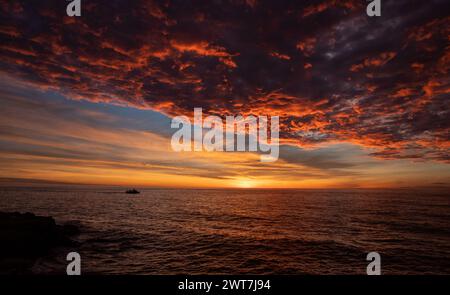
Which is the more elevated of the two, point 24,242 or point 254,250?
point 24,242

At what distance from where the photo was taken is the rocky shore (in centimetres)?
1759

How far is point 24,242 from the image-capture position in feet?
69.4

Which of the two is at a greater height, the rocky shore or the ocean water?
the rocky shore

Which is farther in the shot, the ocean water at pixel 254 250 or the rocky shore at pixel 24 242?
the ocean water at pixel 254 250

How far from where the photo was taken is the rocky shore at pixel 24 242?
17.6 metres

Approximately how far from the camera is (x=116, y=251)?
918 inches

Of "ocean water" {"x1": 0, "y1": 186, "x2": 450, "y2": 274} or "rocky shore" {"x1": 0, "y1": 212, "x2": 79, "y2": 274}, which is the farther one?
"ocean water" {"x1": 0, "y1": 186, "x2": 450, "y2": 274}

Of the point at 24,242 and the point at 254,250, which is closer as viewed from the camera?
the point at 24,242

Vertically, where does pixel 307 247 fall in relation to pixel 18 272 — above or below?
below
